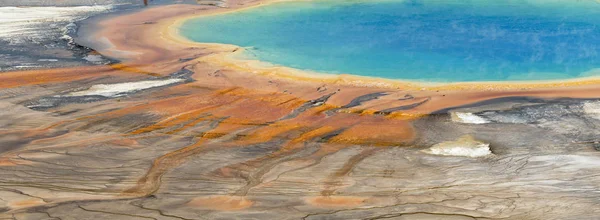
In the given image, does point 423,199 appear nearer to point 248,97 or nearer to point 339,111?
point 339,111

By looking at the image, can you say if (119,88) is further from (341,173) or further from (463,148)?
(463,148)

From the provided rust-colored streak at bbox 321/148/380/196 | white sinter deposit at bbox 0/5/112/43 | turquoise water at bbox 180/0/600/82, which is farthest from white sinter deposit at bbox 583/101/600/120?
white sinter deposit at bbox 0/5/112/43

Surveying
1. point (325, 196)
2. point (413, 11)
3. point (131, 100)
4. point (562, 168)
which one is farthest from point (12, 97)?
point (413, 11)

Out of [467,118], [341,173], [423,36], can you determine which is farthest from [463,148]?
[423,36]

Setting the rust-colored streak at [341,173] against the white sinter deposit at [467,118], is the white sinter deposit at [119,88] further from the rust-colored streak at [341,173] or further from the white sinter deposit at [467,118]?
the white sinter deposit at [467,118]

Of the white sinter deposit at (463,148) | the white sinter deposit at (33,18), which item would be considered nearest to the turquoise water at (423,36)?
the white sinter deposit at (33,18)

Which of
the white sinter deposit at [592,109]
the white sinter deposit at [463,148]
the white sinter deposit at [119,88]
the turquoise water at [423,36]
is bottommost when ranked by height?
the white sinter deposit at [463,148]
